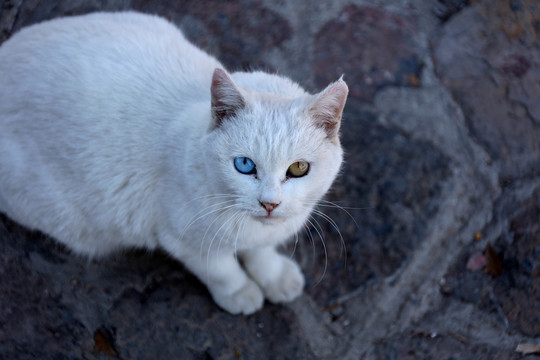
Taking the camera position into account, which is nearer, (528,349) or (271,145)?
(271,145)

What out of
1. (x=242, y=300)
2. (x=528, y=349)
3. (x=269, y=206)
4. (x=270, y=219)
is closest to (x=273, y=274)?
(x=242, y=300)

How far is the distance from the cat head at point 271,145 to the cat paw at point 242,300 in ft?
2.11

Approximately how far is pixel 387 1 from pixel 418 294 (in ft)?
5.52

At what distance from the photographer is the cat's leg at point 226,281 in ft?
7.20

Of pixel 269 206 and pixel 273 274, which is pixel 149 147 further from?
pixel 273 274

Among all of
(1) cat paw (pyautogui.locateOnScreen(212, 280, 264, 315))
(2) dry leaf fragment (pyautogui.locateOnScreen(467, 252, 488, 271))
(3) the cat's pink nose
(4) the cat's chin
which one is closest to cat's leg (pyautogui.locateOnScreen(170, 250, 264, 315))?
(1) cat paw (pyautogui.locateOnScreen(212, 280, 264, 315))

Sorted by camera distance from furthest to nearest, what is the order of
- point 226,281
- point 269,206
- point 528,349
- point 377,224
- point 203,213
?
point 377,224 < point 226,281 < point 528,349 < point 203,213 < point 269,206

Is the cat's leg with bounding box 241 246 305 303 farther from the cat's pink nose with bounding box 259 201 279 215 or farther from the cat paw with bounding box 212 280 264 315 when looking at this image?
the cat's pink nose with bounding box 259 201 279 215

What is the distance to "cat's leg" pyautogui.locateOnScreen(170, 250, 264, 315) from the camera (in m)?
2.20

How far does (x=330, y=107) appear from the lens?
1.74m

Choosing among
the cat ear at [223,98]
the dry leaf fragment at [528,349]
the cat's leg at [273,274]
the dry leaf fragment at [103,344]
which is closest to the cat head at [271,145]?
the cat ear at [223,98]

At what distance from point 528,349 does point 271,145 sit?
58.3 inches

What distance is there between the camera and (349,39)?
275 cm

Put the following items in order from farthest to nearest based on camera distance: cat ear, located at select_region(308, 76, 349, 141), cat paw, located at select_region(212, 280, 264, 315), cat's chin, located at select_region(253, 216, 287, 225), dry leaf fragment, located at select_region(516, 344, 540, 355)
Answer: cat paw, located at select_region(212, 280, 264, 315), dry leaf fragment, located at select_region(516, 344, 540, 355), cat's chin, located at select_region(253, 216, 287, 225), cat ear, located at select_region(308, 76, 349, 141)
